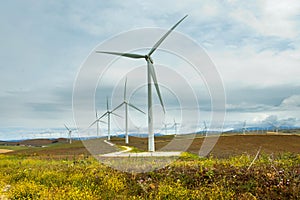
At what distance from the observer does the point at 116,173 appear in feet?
52.3

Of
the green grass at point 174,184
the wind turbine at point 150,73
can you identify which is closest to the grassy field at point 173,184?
the green grass at point 174,184

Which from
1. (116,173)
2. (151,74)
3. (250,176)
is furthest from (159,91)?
(250,176)

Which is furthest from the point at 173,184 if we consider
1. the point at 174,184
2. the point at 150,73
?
the point at 150,73

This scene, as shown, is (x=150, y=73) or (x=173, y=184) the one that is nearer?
(x=173, y=184)

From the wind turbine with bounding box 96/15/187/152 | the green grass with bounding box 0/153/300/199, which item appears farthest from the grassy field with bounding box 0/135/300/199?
the wind turbine with bounding box 96/15/187/152

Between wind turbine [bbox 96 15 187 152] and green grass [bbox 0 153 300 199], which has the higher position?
wind turbine [bbox 96 15 187 152]

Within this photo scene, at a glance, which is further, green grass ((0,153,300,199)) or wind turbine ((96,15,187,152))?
wind turbine ((96,15,187,152))

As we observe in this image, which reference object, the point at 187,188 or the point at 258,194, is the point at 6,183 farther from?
the point at 258,194

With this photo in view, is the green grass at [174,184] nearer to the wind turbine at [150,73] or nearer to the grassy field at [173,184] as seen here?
the grassy field at [173,184]

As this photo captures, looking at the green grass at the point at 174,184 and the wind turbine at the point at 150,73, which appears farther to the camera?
the wind turbine at the point at 150,73

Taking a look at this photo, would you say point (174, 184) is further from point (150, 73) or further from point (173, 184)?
point (150, 73)

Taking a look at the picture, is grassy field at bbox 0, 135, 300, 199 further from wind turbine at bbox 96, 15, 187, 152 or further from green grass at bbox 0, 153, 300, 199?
wind turbine at bbox 96, 15, 187, 152

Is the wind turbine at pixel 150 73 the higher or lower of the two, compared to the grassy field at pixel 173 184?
higher

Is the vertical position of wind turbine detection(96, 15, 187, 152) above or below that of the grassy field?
above
